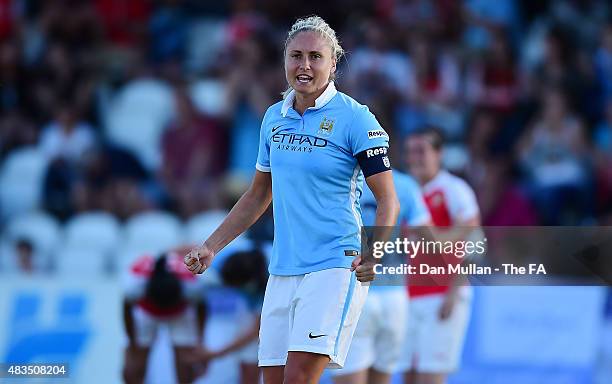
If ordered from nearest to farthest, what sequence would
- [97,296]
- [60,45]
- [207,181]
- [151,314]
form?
[151,314] < [97,296] < [207,181] < [60,45]

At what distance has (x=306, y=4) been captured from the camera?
47.7 ft

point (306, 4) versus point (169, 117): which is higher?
point (306, 4)

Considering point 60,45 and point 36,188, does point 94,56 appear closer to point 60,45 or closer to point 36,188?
point 60,45

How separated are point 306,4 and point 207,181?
9.59 ft

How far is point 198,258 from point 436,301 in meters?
3.40

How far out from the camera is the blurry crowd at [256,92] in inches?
497

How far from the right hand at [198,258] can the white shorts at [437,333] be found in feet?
10.7

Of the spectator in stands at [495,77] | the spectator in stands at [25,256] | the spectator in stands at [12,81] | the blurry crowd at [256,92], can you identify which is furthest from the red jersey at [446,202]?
the spectator in stands at [12,81]

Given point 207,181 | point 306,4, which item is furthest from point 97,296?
point 306,4

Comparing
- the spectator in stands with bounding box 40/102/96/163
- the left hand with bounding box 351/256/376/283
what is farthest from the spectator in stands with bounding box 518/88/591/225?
the left hand with bounding box 351/256/376/283

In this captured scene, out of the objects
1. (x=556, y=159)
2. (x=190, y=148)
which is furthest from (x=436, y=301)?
(x=190, y=148)

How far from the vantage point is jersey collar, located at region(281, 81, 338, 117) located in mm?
6132

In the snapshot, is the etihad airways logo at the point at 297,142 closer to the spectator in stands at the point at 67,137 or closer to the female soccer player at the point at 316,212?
the female soccer player at the point at 316,212

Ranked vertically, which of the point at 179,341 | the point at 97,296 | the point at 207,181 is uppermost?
the point at 207,181
